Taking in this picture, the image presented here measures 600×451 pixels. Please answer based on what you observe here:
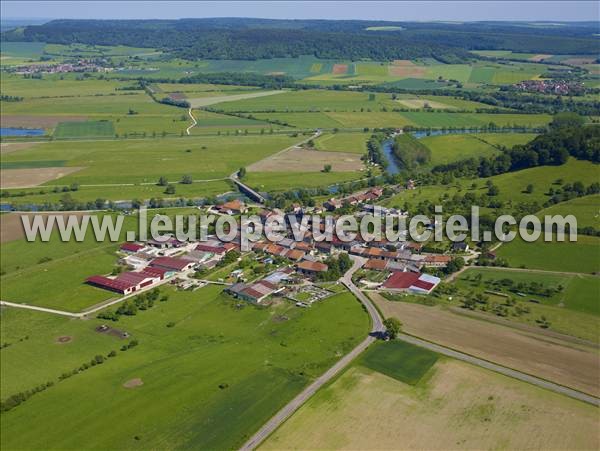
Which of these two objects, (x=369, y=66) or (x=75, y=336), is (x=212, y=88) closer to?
(x=369, y=66)

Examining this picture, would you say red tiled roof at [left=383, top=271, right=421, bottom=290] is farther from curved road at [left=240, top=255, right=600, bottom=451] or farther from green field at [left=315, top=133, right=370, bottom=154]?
green field at [left=315, top=133, right=370, bottom=154]

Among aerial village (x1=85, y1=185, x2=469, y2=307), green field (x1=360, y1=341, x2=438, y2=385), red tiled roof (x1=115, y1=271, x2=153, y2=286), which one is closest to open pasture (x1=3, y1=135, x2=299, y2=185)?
aerial village (x1=85, y1=185, x2=469, y2=307)

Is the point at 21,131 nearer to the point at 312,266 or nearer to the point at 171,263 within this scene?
the point at 171,263

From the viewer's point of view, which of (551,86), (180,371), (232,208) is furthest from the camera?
(551,86)

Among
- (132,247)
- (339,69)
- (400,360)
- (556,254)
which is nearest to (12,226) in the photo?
(132,247)

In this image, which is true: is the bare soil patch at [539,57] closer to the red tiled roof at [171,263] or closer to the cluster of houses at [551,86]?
the cluster of houses at [551,86]
